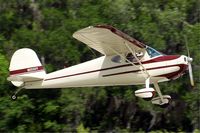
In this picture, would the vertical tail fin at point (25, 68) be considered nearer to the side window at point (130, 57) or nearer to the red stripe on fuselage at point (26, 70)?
the red stripe on fuselage at point (26, 70)

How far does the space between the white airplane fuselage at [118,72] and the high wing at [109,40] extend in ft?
1.13

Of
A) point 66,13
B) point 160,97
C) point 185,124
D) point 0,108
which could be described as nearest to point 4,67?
point 160,97

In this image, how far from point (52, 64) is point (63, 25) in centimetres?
171

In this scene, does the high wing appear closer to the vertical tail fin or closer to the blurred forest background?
the vertical tail fin

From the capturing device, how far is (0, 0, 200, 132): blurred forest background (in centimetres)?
2695

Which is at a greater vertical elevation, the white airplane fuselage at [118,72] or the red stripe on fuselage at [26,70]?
the white airplane fuselage at [118,72]

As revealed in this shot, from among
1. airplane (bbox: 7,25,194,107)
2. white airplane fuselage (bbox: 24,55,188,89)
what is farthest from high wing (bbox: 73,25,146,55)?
white airplane fuselage (bbox: 24,55,188,89)

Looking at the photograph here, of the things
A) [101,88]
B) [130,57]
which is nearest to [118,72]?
[130,57]

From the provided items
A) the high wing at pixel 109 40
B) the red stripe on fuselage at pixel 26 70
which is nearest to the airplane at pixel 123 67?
the high wing at pixel 109 40

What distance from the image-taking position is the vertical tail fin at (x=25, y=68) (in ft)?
60.0

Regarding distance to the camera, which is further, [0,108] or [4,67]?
[0,108]

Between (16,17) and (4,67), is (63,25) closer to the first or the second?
(16,17)

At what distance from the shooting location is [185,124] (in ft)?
96.1

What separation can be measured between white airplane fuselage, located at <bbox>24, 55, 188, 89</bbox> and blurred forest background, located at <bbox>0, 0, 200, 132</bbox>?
8400 mm
